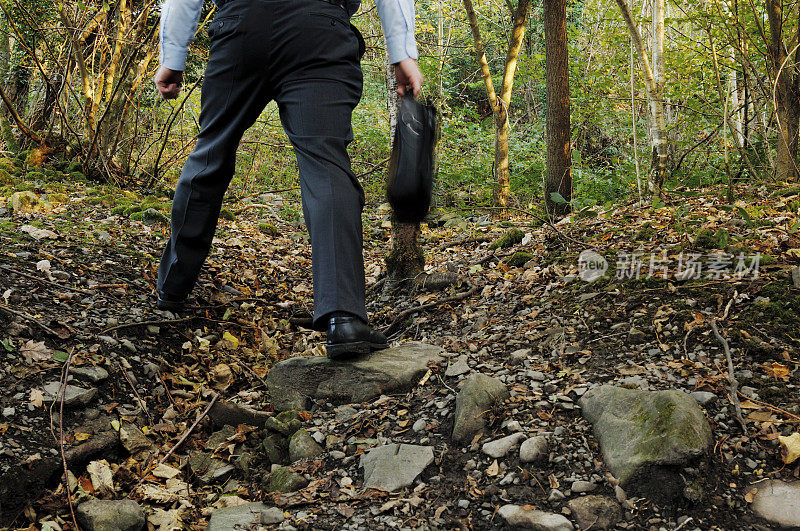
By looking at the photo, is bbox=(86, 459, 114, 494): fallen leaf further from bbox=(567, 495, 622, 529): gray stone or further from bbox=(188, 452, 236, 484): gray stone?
bbox=(567, 495, 622, 529): gray stone

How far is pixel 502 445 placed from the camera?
1901 millimetres

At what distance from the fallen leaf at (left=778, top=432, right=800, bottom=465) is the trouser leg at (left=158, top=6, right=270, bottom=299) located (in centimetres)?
230

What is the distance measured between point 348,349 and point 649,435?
1174mm

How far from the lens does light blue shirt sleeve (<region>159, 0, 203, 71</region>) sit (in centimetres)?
255

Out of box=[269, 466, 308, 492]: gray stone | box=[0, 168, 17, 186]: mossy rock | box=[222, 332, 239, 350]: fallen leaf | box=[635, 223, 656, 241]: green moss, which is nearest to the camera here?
box=[269, 466, 308, 492]: gray stone

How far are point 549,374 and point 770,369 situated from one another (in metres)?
0.76

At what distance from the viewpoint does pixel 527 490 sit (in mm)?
1730

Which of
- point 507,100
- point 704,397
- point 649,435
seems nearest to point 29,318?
point 649,435

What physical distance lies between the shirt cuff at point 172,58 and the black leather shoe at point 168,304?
3.77 feet

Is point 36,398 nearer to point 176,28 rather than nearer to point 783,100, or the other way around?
point 176,28

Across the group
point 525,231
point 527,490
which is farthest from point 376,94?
point 527,490

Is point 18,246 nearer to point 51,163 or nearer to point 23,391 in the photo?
point 23,391

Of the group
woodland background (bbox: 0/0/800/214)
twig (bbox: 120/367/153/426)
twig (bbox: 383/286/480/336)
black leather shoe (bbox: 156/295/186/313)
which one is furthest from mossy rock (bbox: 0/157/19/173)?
twig (bbox: 383/286/480/336)

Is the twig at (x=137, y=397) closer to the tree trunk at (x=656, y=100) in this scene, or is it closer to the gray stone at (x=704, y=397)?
the gray stone at (x=704, y=397)
